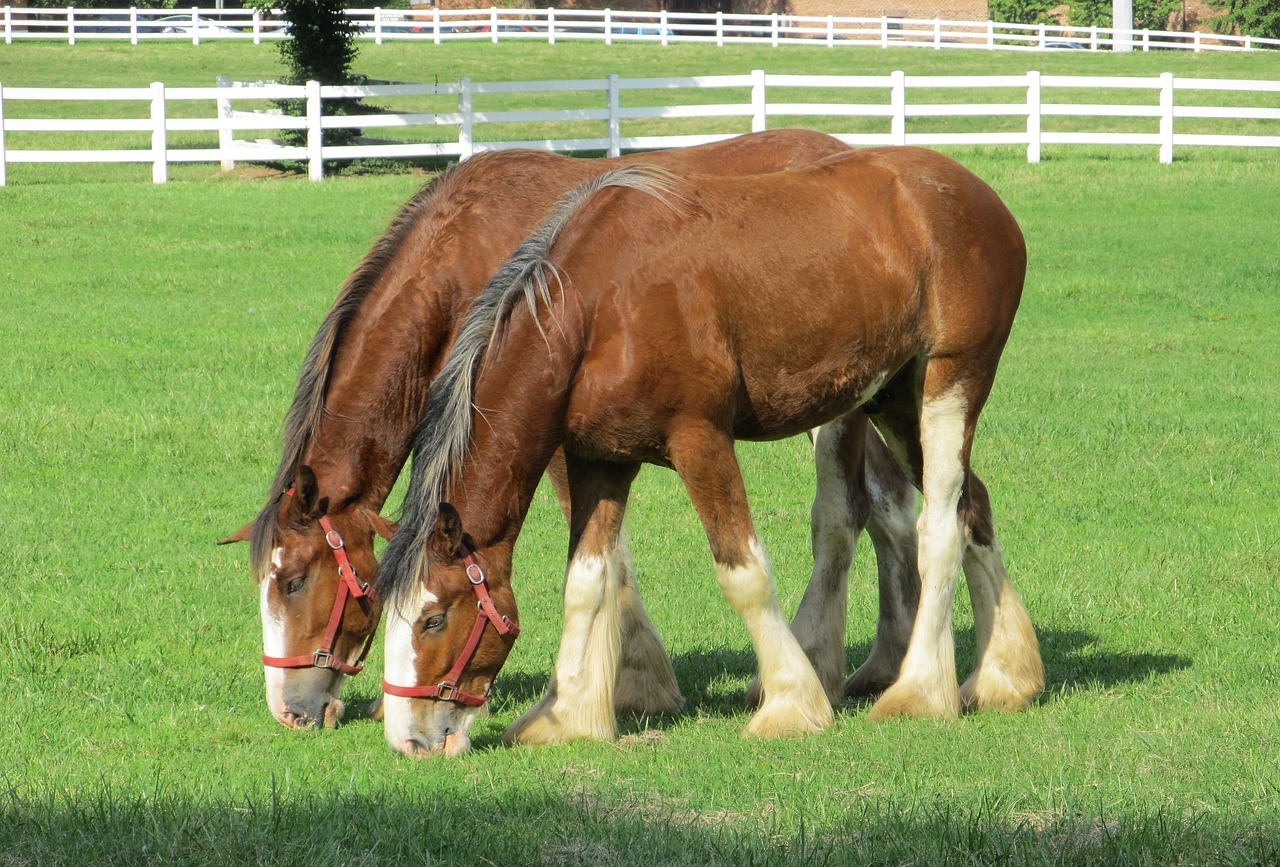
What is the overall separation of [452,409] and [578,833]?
63.0 inches

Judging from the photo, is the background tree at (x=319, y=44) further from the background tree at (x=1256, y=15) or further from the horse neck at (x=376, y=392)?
the background tree at (x=1256, y=15)

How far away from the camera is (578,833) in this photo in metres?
4.21

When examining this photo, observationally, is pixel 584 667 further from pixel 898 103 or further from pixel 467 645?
pixel 898 103

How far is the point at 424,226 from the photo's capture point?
20.3 ft

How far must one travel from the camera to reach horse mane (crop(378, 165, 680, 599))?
510 centimetres

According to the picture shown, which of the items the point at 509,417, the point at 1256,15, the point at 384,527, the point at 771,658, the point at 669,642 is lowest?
the point at 669,642

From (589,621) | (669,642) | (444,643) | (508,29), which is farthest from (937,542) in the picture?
(508,29)

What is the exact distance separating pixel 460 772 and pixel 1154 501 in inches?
214

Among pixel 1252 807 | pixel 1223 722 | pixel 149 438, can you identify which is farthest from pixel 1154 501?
pixel 149 438

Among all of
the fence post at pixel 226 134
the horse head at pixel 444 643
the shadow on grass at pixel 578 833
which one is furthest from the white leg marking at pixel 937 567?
the fence post at pixel 226 134

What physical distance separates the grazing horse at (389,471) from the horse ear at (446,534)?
0.25 metres

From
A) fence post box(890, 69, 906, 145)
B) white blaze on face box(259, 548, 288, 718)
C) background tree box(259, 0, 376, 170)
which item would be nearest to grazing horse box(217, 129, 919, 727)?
white blaze on face box(259, 548, 288, 718)

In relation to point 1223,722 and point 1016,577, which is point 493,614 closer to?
point 1223,722

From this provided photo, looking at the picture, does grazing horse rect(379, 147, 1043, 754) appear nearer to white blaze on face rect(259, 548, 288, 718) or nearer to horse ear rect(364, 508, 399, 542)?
horse ear rect(364, 508, 399, 542)
